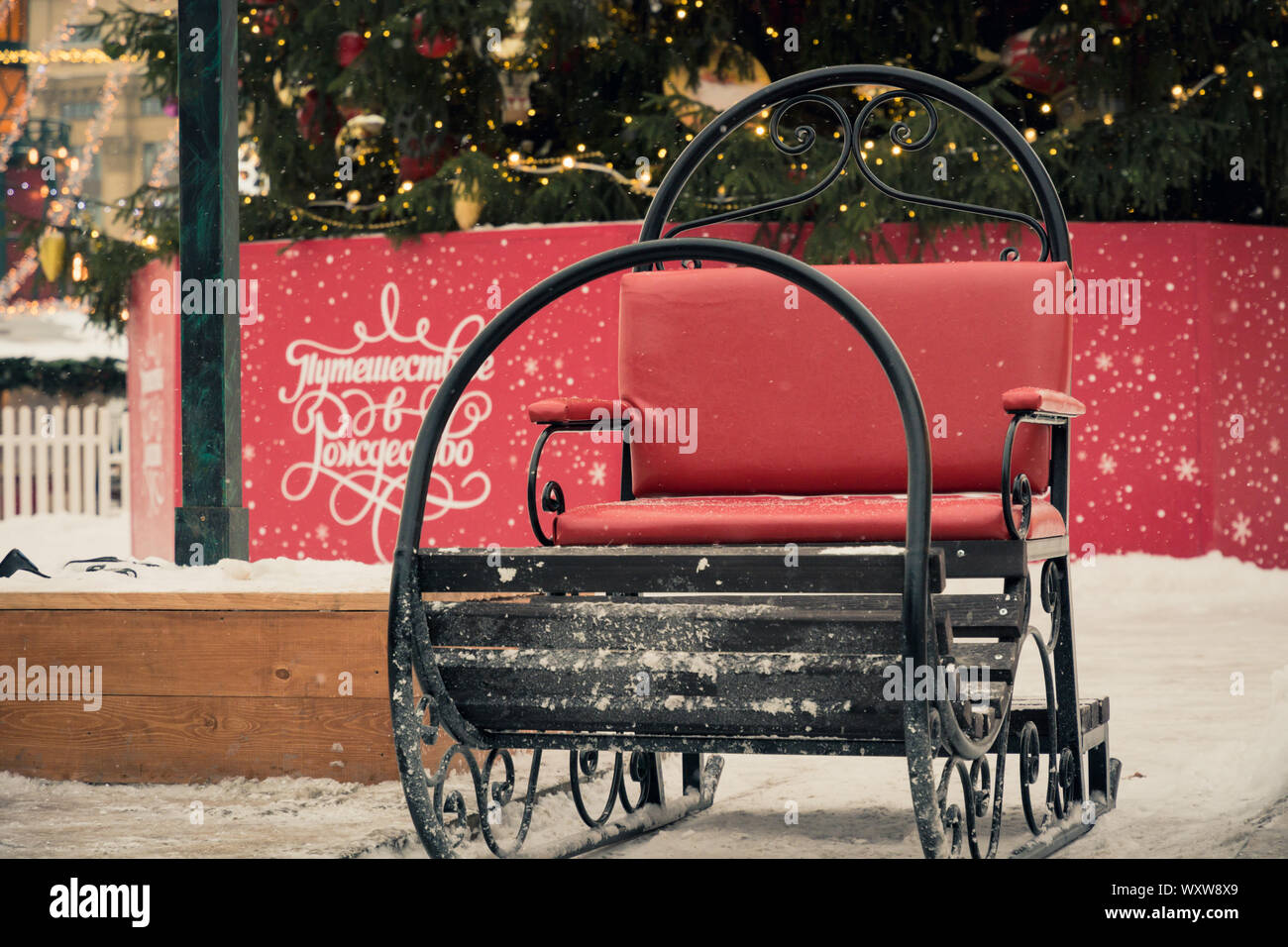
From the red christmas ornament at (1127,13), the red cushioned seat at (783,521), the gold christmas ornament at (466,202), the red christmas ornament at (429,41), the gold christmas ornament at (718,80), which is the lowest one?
the red cushioned seat at (783,521)

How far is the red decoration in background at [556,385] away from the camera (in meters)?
8.80

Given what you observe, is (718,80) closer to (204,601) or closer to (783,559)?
(204,601)

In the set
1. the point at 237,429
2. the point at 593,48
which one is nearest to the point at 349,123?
the point at 593,48

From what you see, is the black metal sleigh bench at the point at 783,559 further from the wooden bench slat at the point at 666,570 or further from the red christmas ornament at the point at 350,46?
the red christmas ornament at the point at 350,46

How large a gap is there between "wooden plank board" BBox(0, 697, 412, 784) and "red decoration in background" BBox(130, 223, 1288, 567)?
5207mm

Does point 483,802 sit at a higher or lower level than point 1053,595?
lower

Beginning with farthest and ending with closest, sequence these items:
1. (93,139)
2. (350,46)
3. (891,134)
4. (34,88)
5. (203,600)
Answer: (93,139), (34,88), (350,46), (203,600), (891,134)

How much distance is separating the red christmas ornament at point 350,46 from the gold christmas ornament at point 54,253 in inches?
101

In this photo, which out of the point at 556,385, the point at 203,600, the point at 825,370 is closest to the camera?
the point at 825,370

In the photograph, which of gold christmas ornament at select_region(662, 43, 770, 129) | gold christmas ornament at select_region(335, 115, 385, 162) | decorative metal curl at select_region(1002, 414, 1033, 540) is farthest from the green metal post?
gold christmas ornament at select_region(335, 115, 385, 162)

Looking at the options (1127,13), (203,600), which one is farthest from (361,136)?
(203,600)

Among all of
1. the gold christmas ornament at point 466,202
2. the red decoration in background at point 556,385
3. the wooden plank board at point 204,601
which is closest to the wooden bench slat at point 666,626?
the wooden plank board at point 204,601

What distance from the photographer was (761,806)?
11.8 feet

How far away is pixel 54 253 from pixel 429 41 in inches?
126
